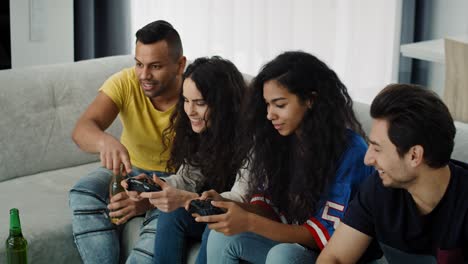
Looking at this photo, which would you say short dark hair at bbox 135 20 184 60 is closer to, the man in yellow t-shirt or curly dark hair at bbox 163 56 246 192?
the man in yellow t-shirt

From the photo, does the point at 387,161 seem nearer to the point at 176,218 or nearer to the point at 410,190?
the point at 410,190

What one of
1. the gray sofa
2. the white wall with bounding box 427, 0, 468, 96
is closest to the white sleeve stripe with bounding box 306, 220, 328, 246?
the gray sofa

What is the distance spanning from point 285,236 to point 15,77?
136 cm

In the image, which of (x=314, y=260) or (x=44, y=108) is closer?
(x=314, y=260)

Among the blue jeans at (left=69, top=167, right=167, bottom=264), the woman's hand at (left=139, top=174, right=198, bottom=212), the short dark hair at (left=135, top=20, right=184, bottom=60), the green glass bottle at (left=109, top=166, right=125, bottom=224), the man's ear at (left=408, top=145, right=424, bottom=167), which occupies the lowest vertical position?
the blue jeans at (left=69, top=167, right=167, bottom=264)

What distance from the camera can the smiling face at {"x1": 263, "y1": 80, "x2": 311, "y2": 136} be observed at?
98.4 inches

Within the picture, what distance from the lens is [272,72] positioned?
99.5 inches

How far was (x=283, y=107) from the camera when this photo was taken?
251cm

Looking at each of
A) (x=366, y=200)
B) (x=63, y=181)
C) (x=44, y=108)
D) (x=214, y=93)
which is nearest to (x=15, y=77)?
(x=44, y=108)

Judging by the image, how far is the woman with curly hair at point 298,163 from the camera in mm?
2463

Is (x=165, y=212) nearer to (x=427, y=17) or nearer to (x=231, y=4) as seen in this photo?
(x=231, y=4)

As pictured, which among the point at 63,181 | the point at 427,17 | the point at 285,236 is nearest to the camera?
the point at 285,236

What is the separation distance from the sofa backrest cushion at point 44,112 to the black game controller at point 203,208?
101cm

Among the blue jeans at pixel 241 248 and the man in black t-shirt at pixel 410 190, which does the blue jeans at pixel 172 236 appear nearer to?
the blue jeans at pixel 241 248
